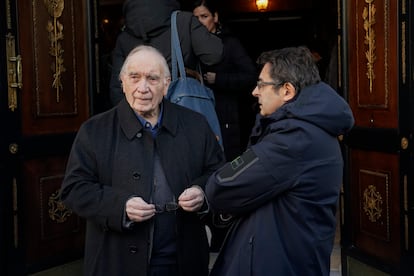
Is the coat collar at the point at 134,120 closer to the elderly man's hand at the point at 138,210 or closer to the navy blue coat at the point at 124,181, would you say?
the navy blue coat at the point at 124,181

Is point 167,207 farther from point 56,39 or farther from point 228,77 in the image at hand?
point 228,77

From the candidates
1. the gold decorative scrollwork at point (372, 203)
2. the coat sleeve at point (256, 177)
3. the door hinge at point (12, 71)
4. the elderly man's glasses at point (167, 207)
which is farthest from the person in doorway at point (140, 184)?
the gold decorative scrollwork at point (372, 203)

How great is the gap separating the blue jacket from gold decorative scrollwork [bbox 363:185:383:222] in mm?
2009

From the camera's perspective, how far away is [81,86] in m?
4.82

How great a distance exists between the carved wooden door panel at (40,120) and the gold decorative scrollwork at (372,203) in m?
2.00

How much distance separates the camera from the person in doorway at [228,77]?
5281mm

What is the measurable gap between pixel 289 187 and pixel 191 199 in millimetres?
535

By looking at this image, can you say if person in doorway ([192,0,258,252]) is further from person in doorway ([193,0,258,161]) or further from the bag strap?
the bag strap

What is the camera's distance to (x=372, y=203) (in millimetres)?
4586

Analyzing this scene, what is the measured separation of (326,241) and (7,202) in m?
2.35

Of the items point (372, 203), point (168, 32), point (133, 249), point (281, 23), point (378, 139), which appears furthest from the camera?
point (281, 23)

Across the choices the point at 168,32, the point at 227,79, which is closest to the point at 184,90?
the point at 168,32

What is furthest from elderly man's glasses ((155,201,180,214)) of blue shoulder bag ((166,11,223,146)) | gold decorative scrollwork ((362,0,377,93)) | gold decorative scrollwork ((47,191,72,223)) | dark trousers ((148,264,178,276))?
gold decorative scrollwork ((362,0,377,93))

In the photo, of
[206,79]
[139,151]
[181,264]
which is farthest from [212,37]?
[181,264]
